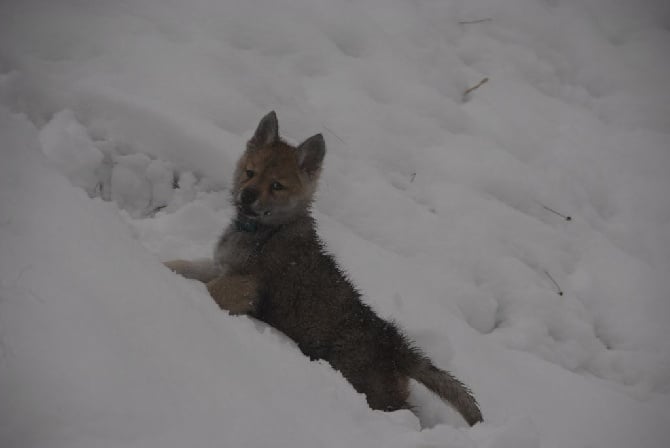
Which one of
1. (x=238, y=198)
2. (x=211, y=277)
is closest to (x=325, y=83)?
(x=238, y=198)

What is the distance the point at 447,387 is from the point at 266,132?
2353 millimetres

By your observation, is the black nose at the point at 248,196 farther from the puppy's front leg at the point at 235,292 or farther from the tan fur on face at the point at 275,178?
the puppy's front leg at the point at 235,292

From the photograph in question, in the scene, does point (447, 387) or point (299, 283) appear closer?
point (447, 387)

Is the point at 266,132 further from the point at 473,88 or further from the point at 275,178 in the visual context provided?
the point at 473,88

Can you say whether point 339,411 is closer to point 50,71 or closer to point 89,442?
point 89,442

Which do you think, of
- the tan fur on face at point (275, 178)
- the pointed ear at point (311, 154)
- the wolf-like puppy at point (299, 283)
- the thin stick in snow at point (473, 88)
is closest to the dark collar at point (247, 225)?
the wolf-like puppy at point (299, 283)

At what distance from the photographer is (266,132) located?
150 inches

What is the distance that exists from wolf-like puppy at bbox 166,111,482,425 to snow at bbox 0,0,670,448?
28cm

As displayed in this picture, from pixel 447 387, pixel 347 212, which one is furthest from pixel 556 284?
pixel 447 387

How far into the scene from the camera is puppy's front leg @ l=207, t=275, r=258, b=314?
3.20 m

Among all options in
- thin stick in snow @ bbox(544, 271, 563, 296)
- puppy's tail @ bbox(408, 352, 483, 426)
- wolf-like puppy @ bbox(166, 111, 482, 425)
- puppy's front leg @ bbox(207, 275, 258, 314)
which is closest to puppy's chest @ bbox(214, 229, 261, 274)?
wolf-like puppy @ bbox(166, 111, 482, 425)

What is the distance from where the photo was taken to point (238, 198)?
3.58m

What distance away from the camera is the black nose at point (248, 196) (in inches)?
138

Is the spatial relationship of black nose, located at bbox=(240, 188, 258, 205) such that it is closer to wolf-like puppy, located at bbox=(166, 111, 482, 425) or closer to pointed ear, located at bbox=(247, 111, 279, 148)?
wolf-like puppy, located at bbox=(166, 111, 482, 425)
